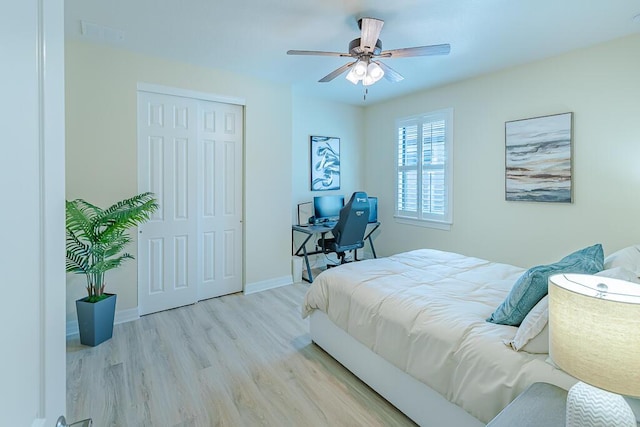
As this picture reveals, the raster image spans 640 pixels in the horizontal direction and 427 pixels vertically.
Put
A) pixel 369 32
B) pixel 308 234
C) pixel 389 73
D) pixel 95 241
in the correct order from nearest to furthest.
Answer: pixel 369 32 < pixel 95 241 < pixel 389 73 < pixel 308 234

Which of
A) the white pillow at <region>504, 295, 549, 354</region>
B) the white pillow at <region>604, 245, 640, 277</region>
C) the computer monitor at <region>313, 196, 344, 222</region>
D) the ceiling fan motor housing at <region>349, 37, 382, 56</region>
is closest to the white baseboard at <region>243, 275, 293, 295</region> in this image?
the computer monitor at <region>313, 196, 344, 222</region>

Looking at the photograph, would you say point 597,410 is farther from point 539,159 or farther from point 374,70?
point 539,159

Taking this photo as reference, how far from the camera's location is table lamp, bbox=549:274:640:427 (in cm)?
79

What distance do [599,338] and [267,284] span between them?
360 cm

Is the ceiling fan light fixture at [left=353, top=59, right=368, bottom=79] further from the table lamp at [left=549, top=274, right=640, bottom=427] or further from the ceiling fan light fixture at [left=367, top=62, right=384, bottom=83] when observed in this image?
the table lamp at [left=549, top=274, right=640, bottom=427]

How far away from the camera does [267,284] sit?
4.08 metres

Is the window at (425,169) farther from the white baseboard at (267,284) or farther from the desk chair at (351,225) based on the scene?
the white baseboard at (267,284)

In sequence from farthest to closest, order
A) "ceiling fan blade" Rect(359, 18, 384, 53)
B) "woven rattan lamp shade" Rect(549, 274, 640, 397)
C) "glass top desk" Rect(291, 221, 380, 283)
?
"glass top desk" Rect(291, 221, 380, 283), "ceiling fan blade" Rect(359, 18, 384, 53), "woven rattan lamp shade" Rect(549, 274, 640, 397)

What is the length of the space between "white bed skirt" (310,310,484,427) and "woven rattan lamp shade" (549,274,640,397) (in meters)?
0.78

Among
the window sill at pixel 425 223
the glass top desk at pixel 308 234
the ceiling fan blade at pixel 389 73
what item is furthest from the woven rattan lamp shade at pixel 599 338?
the window sill at pixel 425 223

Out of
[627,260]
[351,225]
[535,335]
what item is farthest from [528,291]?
[351,225]

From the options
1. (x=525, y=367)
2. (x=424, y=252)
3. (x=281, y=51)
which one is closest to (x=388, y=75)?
(x=281, y=51)

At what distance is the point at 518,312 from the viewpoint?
1.57m

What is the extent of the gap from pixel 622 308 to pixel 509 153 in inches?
129
